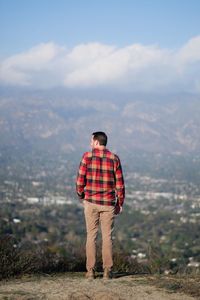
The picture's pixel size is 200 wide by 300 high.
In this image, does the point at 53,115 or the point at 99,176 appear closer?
the point at 99,176

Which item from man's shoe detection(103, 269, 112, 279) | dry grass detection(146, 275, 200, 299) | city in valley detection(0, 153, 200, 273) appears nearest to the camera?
dry grass detection(146, 275, 200, 299)

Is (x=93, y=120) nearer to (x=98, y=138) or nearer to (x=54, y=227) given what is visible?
(x=54, y=227)

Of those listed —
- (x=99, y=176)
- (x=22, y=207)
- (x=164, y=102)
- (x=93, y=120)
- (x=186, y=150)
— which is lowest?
(x=99, y=176)

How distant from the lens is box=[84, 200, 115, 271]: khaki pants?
20.0 feet

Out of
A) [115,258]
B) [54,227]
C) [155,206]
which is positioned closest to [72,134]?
[155,206]

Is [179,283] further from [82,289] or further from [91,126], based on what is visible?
[91,126]

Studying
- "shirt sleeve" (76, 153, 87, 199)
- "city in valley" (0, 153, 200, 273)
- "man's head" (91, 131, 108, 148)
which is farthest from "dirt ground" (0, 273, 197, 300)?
"city in valley" (0, 153, 200, 273)

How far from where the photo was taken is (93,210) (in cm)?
612

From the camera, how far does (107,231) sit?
615 cm

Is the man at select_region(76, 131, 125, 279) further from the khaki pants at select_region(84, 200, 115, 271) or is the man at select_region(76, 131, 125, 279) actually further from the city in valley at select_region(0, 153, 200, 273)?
the city in valley at select_region(0, 153, 200, 273)

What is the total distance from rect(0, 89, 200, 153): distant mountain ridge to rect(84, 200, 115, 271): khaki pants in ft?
375

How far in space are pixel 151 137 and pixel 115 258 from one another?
133 meters

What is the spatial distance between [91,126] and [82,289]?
131 metres

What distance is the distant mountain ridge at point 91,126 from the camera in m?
130
